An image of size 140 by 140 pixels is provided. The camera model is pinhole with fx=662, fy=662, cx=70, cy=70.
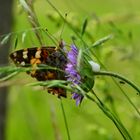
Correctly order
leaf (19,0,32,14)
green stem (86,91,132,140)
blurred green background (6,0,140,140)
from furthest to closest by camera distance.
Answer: blurred green background (6,0,140,140)
leaf (19,0,32,14)
green stem (86,91,132,140)

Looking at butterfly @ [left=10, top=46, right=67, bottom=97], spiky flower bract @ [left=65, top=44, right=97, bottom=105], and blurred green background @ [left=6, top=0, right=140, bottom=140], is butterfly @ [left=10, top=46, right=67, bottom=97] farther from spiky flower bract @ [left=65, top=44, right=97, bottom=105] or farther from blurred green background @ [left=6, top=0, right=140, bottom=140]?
blurred green background @ [left=6, top=0, right=140, bottom=140]

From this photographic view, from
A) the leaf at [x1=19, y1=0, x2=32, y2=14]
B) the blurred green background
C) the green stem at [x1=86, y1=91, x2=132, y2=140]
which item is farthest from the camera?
the blurred green background

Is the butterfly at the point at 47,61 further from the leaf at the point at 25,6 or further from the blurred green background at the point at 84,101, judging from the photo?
the blurred green background at the point at 84,101

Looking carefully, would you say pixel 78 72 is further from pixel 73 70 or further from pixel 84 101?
pixel 84 101

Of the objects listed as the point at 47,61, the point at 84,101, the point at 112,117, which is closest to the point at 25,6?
the point at 47,61

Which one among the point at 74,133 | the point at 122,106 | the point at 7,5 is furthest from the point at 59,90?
the point at 74,133

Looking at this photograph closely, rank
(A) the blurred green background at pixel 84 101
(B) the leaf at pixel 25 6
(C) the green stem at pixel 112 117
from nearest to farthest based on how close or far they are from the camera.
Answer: (C) the green stem at pixel 112 117 → (B) the leaf at pixel 25 6 → (A) the blurred green background at pixel 84 101

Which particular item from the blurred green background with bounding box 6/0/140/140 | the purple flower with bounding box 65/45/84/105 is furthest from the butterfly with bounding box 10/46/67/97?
the blurred green background with bounding box 6/0/140/140

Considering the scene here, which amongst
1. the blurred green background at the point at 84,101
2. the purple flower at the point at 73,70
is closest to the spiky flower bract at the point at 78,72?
the purple flower at the point at 73,70

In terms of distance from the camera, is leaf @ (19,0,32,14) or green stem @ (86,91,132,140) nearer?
green stem @ (86,91,132,140)

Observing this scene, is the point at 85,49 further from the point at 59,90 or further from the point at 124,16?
the point at 124,16

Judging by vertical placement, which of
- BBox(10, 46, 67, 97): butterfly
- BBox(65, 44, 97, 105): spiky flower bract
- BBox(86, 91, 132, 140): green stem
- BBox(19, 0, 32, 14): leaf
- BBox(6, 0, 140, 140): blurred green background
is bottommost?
BBox(86, 91, 132, 140): green stem
